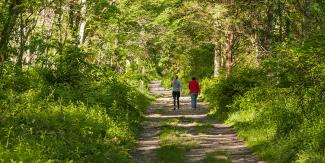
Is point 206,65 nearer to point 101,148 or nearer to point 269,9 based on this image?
point 269,9

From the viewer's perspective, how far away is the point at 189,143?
14.5 meters

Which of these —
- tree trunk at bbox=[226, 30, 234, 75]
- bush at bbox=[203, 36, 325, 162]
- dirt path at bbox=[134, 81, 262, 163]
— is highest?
tree trunk at bbox=[226, 30, 234, 75]

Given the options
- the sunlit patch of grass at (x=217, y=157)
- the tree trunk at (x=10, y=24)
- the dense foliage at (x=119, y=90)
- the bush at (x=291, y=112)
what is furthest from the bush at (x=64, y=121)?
the bush at (x=291, y=112)

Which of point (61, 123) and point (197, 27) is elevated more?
point (197, 27)

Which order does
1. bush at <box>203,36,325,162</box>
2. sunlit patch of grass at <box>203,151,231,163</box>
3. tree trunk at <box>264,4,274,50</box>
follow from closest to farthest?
1. bush at <box>203,36,325,162</box>
2. sunlit patch of grass at <box>203,151,231,163</box>
3. tree trunk at <box>264,4,274,50</box>

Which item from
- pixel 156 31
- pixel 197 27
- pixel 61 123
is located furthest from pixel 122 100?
pixel 156 31

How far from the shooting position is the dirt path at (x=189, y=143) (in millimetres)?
12586

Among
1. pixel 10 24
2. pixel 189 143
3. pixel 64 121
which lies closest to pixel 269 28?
pixel 189 143

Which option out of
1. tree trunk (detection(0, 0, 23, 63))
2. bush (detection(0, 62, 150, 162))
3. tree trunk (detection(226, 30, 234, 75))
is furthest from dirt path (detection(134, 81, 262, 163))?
tree trunk (detection(226, 30, 234, 75))

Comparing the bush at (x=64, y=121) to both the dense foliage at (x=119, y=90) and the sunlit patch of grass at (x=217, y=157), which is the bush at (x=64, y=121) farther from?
the sunlit patch of grass at (x=217, y=157)

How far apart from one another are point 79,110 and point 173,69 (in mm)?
45286

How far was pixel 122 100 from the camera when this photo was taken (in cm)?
1981

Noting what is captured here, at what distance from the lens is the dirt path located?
12.6m

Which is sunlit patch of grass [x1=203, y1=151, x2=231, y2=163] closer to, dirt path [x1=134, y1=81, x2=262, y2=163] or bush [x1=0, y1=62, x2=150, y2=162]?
dirt path [x1=134, y1=81, x2=262, y2=163]
